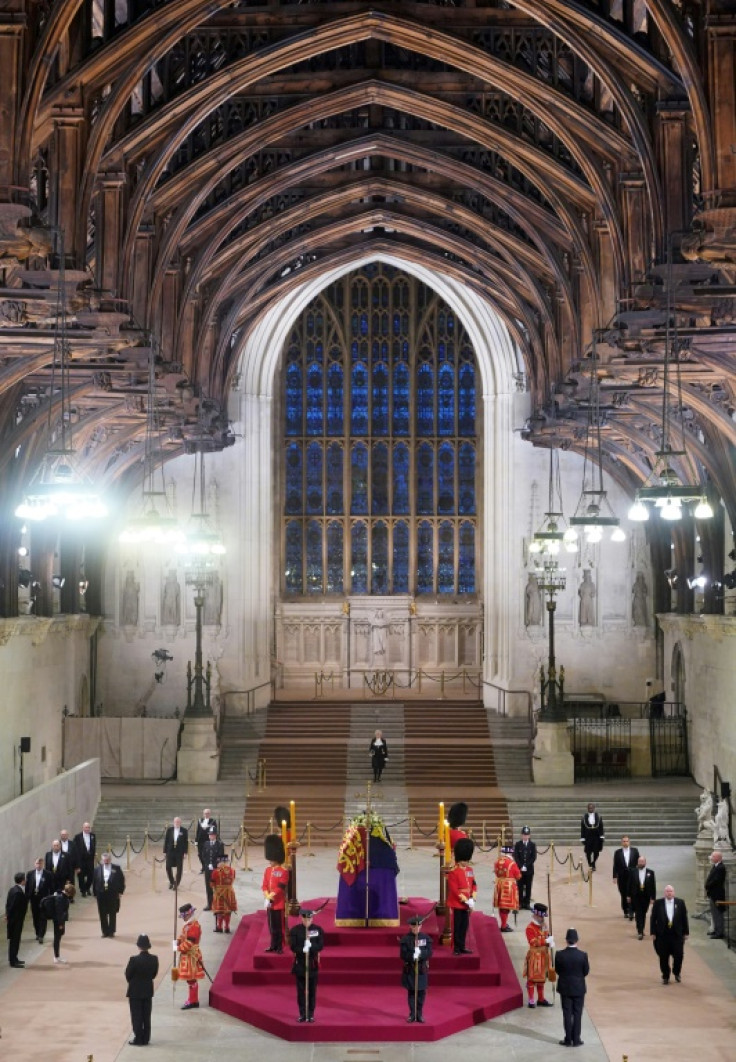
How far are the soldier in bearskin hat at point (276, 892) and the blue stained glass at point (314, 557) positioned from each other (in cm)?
2573

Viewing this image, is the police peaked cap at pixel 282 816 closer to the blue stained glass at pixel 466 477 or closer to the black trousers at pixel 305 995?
the black trousers at pixel 305 995

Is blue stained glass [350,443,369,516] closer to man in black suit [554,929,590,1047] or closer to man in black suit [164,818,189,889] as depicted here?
man in black suit [164,818,189,889]

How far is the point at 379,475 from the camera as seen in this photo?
46438 millimetres

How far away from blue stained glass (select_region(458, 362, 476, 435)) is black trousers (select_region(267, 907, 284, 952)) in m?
27.7

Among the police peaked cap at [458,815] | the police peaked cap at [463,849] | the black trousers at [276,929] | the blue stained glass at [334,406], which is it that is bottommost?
the black trousers at [276,929]

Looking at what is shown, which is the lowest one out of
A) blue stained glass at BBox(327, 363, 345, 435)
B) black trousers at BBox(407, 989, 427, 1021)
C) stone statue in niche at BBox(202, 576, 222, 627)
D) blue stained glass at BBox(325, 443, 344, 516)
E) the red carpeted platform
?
the red carpeted platform

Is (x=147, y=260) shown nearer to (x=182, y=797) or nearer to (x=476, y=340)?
(x=182, y=797)

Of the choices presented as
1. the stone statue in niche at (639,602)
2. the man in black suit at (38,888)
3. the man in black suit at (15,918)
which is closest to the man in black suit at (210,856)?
the man in black suit at (38,888)

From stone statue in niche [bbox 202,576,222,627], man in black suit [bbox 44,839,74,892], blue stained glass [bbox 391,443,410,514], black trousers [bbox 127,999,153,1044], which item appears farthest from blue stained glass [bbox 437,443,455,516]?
black trousers [bbox 127,999,153,1044]

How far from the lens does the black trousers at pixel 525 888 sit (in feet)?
80.6

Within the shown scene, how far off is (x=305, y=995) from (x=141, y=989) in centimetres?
202

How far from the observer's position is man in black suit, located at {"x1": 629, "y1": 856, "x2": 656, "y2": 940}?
2219 centimetres

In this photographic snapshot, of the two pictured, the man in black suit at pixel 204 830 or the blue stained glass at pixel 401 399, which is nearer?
the man in black suit at pixel 204 830

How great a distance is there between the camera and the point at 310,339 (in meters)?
46.3
